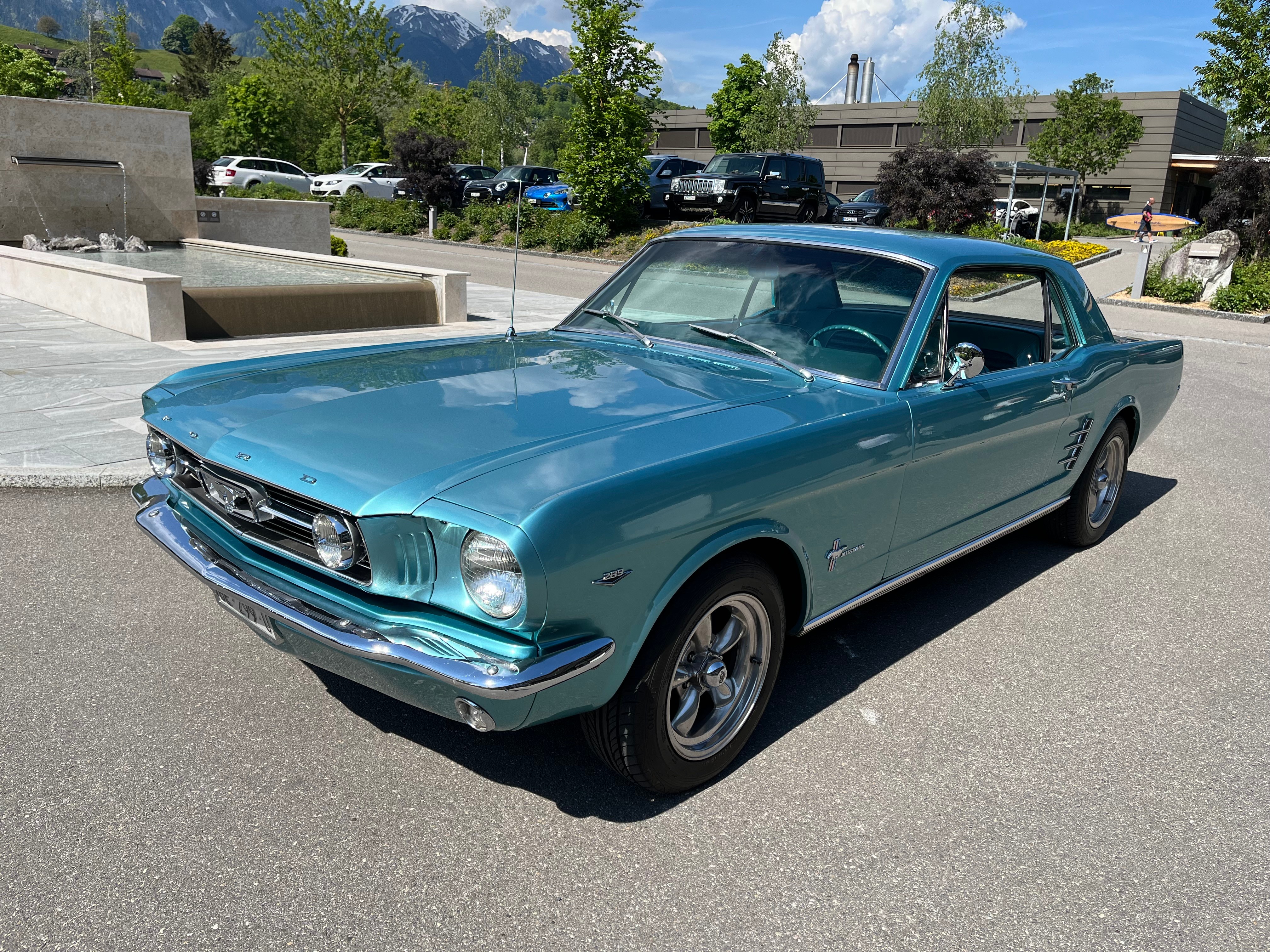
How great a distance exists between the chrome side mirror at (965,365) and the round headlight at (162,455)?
2779 millimetres

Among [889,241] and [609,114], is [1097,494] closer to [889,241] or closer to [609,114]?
[889,241]

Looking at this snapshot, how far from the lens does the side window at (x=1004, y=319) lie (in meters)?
4.41

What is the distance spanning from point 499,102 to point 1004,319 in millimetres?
45426

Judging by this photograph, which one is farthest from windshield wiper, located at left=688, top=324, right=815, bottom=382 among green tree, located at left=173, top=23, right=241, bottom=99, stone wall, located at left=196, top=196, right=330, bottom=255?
green tree, located at left=173, top=23, right=241, bottom=99

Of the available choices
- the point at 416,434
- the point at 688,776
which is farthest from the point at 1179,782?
the point at 416,434

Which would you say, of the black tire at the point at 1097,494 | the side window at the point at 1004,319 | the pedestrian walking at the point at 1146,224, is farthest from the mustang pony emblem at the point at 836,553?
the pedestrian walking at the point at 1146,224

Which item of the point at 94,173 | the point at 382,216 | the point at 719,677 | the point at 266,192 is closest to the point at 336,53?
the point at 382,216

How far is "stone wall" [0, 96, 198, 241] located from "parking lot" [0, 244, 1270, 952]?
14.5 m

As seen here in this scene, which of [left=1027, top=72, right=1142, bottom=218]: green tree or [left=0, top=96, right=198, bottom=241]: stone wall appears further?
[left=1027, top=72, right=1142, bottom=218]: green tree

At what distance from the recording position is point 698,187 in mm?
24828

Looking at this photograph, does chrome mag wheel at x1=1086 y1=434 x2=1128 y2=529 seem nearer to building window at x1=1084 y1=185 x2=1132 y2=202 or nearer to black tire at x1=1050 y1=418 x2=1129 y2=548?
black tire at x1=1050 y1=418 x2=1129 y2=548

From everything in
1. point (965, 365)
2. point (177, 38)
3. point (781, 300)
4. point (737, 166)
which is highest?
point (177, 38)

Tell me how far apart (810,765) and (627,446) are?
127 centimetres

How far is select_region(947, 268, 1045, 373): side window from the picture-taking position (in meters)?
4.41
